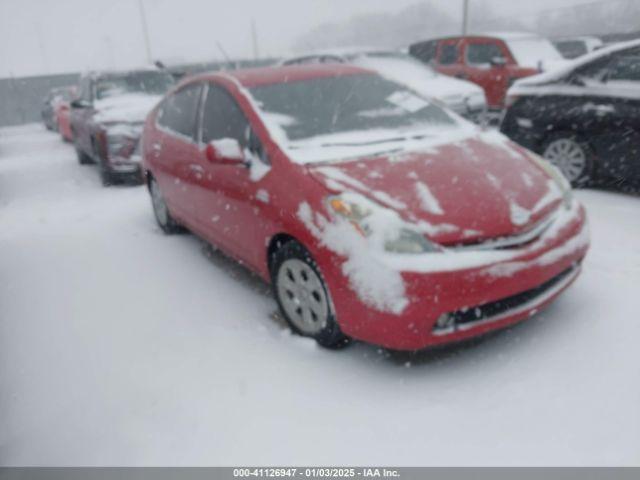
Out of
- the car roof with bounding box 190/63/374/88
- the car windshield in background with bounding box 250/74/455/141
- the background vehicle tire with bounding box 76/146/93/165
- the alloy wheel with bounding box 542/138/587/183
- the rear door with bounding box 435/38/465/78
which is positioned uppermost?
the car roof with bounding box 190/63/374/88

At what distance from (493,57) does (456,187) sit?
8.35 meters

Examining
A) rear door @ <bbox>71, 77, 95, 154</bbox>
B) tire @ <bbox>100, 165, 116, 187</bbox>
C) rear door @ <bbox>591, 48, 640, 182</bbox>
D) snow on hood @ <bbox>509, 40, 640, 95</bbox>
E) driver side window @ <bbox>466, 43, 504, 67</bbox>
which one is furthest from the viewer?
driver side window @ <bbox>466, 43, 504, 67</bbox>

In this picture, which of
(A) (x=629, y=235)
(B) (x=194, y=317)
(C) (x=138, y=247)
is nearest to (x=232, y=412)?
(B) (x=194, y=317)

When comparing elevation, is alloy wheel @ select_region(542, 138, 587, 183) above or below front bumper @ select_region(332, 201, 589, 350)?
below

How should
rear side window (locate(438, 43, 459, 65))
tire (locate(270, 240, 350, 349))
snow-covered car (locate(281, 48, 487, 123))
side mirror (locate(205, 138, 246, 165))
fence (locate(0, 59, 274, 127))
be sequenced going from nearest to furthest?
tire (locate(270, 240, 350, 349)) < side mirror (locate(205, 138, 246, 165)) < snow-covered car (locate(281, 48, 487, 123)) < rear side window (locate(438, 43, 459, 65)) < fence (locate(0, 59, 274, 127))

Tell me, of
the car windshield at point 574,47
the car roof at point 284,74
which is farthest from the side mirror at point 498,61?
the car roof at point 284,74

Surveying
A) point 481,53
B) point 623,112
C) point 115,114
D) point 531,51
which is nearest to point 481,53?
point 481,53

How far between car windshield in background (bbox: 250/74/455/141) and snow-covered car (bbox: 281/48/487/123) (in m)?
4.32

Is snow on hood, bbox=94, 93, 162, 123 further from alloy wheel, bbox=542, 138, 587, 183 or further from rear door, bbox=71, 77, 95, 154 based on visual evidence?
alloy wheel, bbox=542, 138, 587, 183

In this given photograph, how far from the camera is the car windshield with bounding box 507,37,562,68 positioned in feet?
33.0

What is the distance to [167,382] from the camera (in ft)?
9.80

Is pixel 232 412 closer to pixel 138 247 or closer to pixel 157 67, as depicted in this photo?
pixel 138 247

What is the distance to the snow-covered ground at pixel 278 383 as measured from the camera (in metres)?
2.44

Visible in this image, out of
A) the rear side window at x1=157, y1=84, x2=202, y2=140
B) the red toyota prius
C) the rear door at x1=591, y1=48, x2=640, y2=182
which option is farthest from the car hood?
the rear door at x1=591, y1=48, x2=640, y2=182
